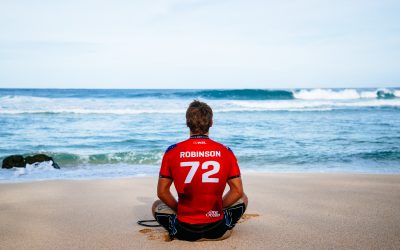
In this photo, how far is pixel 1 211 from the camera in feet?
15.9

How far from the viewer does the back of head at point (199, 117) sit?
3.31m

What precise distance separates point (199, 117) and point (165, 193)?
767 millimetres

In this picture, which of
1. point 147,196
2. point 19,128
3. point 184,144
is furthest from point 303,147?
point 19,128

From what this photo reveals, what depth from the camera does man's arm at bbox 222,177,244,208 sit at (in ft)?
11.3

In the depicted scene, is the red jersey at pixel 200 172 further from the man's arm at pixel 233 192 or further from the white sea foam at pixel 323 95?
the white sea foam at pixel 323 95

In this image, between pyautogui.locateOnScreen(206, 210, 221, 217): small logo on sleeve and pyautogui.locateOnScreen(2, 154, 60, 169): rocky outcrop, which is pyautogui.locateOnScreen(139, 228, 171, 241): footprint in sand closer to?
pyautogui.locateOnScreen(206, 210, 221, 217): small logo on sleeve

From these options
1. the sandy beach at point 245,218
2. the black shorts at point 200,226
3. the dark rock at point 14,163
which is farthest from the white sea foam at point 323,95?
the black shorts at point 200,226

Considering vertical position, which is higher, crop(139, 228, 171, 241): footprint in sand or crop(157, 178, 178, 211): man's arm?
crop(157, 178, 178, 211): man's arm

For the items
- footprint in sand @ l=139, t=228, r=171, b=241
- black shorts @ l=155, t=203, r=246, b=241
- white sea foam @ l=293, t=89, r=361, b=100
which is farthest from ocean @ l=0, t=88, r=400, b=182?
white sea foam @ l=293, t=89, r=361, b=100

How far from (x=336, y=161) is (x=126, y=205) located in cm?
639

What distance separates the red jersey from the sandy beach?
1.24ft

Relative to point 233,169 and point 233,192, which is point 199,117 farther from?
point 233,192

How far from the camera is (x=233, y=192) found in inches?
138

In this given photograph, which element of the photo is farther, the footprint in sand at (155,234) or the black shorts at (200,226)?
the footprint in sand at (155,234)
